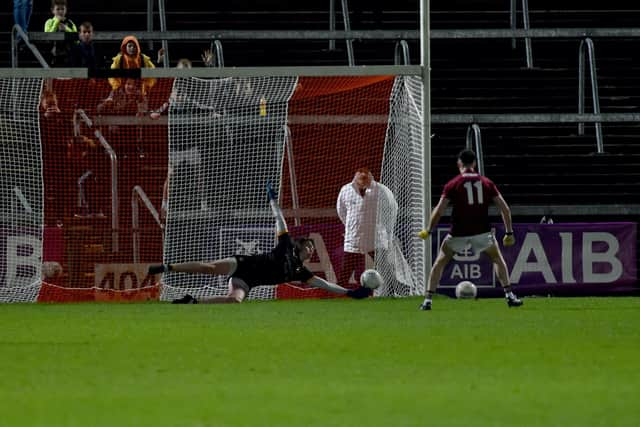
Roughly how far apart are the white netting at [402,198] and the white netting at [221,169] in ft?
4.93

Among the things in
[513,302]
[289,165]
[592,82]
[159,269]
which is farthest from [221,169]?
[592,82]

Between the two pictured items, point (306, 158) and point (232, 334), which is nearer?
point (232, 334)

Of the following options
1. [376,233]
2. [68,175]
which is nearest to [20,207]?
[68,175]

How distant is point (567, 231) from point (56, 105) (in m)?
7.23

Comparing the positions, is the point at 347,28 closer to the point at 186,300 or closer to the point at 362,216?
the point at 362,216

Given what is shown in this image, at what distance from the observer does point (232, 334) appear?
1359 cm

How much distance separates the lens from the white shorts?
685 inches

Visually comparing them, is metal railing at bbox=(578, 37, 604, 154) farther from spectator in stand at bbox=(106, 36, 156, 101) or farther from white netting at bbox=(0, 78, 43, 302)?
white netting at bbox=(0, 78, 43, 302)

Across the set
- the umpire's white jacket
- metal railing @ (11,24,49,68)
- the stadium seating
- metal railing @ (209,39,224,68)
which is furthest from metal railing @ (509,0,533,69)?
metal railing @ (11,24,49,68)

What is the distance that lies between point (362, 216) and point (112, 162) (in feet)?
11.8

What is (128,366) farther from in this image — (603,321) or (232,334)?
(603,321)

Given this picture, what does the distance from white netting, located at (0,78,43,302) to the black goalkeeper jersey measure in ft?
10.8

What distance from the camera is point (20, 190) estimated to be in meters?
21.0

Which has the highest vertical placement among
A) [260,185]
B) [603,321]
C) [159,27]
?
[159,27]
